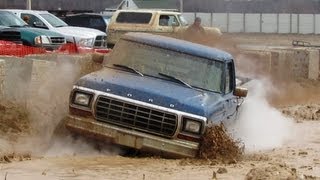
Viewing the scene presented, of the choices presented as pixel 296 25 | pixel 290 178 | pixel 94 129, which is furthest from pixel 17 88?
pixel 296 25

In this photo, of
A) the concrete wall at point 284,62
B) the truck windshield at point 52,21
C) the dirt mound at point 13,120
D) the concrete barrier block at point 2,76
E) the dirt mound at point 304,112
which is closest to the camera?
the dirt mound at point 13,120

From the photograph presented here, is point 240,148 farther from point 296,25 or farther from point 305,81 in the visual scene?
point 296,25

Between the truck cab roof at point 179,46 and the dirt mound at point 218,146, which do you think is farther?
the truck cab roof at point 179,46

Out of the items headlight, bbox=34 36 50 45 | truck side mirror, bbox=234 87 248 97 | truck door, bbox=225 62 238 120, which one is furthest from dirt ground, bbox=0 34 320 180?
headlight, bbox=34 36 50 45

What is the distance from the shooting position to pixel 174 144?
10664mm

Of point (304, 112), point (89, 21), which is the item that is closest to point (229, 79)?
point (304, 112)

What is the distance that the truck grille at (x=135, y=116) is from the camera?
10547 mm

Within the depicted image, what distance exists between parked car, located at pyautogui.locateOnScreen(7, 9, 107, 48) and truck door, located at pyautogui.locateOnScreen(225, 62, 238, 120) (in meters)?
13.6

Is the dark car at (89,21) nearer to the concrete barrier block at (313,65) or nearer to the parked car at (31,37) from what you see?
the concrete barrier block at (313,65)

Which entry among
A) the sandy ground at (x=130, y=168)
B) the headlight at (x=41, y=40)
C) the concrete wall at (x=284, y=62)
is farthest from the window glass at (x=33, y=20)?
the sandy ground at (x=130, y=168)

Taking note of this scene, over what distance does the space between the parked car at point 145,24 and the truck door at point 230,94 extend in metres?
17.8

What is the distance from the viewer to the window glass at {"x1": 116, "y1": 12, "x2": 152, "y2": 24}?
3142 cm

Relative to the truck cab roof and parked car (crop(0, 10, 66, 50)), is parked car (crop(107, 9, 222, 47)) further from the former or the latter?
the truck cab roof

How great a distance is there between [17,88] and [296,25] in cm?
6816
